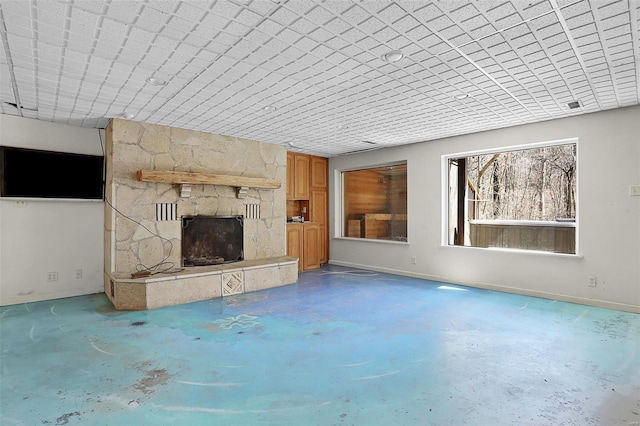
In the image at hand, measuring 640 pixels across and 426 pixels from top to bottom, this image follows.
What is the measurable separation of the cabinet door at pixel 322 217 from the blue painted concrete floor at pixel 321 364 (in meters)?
3.34

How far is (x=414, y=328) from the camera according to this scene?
3.50m

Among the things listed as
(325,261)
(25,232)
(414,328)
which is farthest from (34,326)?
(325,261)

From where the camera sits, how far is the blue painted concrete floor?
2043 millimetres

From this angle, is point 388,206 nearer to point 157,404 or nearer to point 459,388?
point 459,388

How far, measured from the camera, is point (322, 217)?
7.74 m

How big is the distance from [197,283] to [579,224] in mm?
5158

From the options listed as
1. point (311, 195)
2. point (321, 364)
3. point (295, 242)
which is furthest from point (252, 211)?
point (321, 364)

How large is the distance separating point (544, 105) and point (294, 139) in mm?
3629

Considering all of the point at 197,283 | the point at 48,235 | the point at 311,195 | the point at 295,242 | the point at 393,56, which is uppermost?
the point at 393,56

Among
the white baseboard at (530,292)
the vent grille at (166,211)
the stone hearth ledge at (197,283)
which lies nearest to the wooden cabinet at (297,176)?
the stone hearth ledge at (197,283)

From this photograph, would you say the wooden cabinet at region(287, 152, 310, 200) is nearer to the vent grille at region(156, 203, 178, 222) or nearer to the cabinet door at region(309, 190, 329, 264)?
the cabinet door at region(309, 190, 329, 264)

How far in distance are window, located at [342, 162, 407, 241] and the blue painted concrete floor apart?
271cm

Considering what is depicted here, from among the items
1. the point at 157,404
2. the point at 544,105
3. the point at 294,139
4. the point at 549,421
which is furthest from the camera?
the point at 294,139

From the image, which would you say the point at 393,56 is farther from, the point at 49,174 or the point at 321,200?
the point at 321,200
